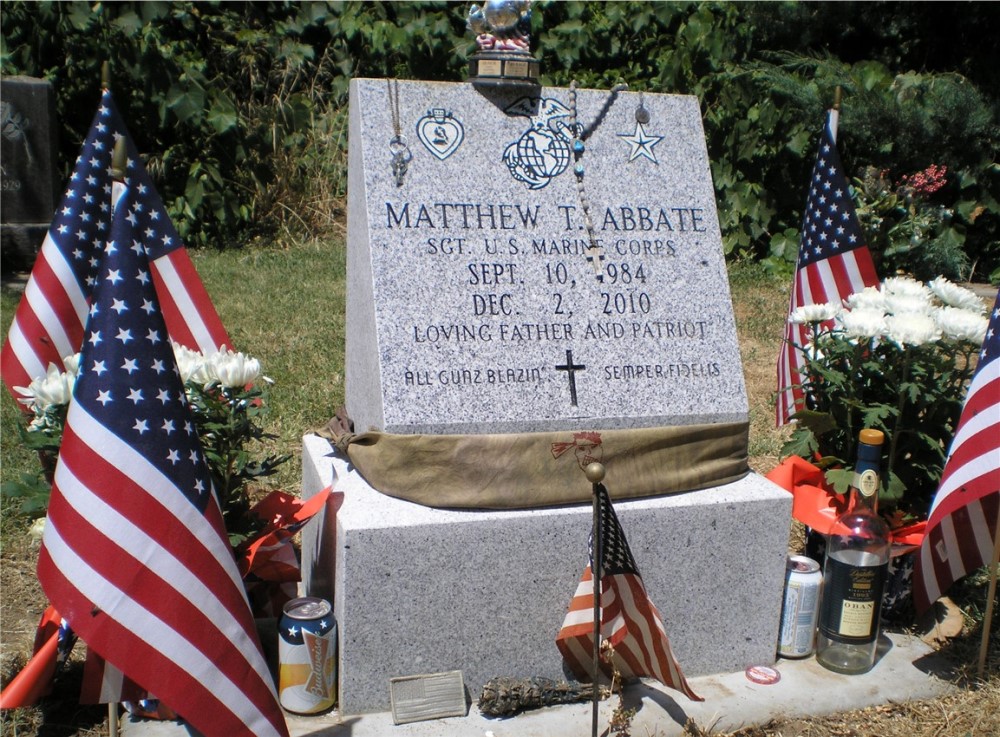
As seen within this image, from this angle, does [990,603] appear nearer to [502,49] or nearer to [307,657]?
[307,657]

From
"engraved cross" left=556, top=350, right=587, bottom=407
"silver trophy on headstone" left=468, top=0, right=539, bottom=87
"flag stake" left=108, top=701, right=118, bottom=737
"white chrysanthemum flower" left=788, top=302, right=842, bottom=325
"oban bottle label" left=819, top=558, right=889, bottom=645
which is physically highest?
"silver trophy on headstone" left=468, top=0, right=539, bottom=87

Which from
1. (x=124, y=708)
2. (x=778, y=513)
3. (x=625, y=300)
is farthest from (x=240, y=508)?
(x=778, y=513)

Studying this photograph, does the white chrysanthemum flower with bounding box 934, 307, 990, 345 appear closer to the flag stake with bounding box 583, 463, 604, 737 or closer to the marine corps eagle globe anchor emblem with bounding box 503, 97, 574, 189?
the marine corps eagle globe anchor emblem with bounding box 503, 97, 574, 189

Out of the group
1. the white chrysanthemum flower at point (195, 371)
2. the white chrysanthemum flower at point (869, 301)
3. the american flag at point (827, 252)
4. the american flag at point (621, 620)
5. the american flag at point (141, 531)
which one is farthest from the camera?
the american flag at point (827, 252)

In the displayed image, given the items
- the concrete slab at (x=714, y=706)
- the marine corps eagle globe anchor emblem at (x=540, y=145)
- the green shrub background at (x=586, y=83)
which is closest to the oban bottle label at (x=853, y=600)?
the concrete slab at (x=714, y=706)

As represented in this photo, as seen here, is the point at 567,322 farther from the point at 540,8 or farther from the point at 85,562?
the point at 540,8

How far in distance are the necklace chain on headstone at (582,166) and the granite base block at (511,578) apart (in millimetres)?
699

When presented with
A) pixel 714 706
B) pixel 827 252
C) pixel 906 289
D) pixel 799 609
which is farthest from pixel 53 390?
pixel 827 252

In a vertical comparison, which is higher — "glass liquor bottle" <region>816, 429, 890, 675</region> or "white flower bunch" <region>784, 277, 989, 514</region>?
"white flower bunch" <region>784, 277, 989, 514</region>

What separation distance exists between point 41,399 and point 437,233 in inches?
48.8

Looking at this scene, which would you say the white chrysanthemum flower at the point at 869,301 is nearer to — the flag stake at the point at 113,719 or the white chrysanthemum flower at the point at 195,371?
the white chrysanthemum flower at the point at 195,371

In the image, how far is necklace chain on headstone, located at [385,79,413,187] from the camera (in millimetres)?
2982

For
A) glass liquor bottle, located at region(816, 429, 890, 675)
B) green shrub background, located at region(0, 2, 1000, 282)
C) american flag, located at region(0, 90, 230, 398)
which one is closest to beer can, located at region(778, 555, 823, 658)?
glass liquor bottle, located at region(816, 429, 890, 675)

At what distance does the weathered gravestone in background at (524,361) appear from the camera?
9.20 feet
